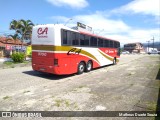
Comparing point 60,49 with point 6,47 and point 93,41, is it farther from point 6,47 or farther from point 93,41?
point 6,47

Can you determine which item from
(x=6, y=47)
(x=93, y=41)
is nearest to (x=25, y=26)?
(x=6, y=47)

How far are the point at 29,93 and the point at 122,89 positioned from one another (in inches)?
171

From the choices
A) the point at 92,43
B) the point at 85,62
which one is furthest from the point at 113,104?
the point at 92,43

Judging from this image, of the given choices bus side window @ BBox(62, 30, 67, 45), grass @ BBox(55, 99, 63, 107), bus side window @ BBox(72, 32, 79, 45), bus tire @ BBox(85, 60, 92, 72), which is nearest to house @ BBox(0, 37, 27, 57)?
bus tire @ BBox(85, 60, 92, 72)

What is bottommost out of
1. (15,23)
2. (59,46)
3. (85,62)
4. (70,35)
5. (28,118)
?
(28,118)

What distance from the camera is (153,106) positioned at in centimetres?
624

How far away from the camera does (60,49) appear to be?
11062 mm

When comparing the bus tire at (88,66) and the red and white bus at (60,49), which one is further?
the bus tire at (88,66)

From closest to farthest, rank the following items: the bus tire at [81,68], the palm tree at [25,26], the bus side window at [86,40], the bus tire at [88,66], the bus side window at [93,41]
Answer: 1. the bus tire at [81,68]
2. the bus side window at [86,40]
3. the bus tire at [88,66]
4. the bus side window at [93,41]
5. the palm tree at [25,26]

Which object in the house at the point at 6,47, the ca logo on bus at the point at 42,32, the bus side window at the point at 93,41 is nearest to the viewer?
the ca logo on bus at the point at 42,32

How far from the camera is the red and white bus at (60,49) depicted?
1098 centimetres

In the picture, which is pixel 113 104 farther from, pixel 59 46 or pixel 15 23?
pixel 15 23

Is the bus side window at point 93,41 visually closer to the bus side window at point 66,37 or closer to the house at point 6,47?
the bus side window at point 66,37

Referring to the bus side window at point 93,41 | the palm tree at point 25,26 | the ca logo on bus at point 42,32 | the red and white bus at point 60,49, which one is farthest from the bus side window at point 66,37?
the palm tree at point 25,26
